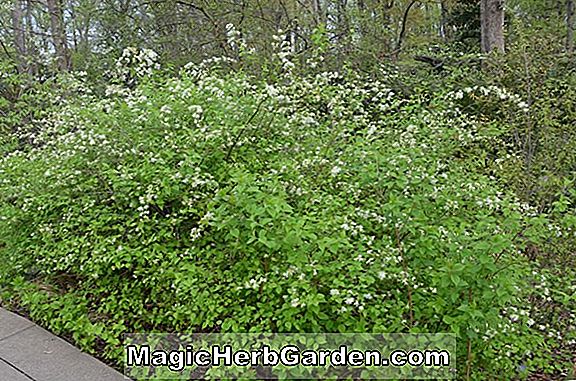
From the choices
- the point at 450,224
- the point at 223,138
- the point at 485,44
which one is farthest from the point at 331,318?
the point at 485,44

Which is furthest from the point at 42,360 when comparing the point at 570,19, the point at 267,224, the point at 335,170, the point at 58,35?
the point at 570,19

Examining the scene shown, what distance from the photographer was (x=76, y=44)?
36.4 feet

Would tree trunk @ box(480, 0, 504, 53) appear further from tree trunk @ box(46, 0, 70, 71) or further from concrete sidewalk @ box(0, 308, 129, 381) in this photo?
concrete sidewalk @ box(0, 308, 129, 381)

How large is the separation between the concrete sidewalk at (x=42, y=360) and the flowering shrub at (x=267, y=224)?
0.27 feet

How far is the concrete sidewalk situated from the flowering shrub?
8cm

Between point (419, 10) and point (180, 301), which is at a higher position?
point (419, 10)

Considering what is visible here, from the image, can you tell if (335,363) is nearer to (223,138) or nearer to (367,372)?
(367,372)

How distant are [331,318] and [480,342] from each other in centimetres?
59

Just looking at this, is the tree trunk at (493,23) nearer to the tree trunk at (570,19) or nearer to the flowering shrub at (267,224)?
the flowering shrub at (267,224)

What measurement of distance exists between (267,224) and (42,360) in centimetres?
121

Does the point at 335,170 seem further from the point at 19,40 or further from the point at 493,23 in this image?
the point at 19,40

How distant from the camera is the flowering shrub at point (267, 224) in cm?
190

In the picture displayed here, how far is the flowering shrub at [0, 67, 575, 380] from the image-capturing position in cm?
190

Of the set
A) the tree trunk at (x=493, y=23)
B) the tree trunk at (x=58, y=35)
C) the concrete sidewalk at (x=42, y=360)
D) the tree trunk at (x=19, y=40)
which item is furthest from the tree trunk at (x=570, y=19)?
the concrete sidewalk at (x=42, y=360)
